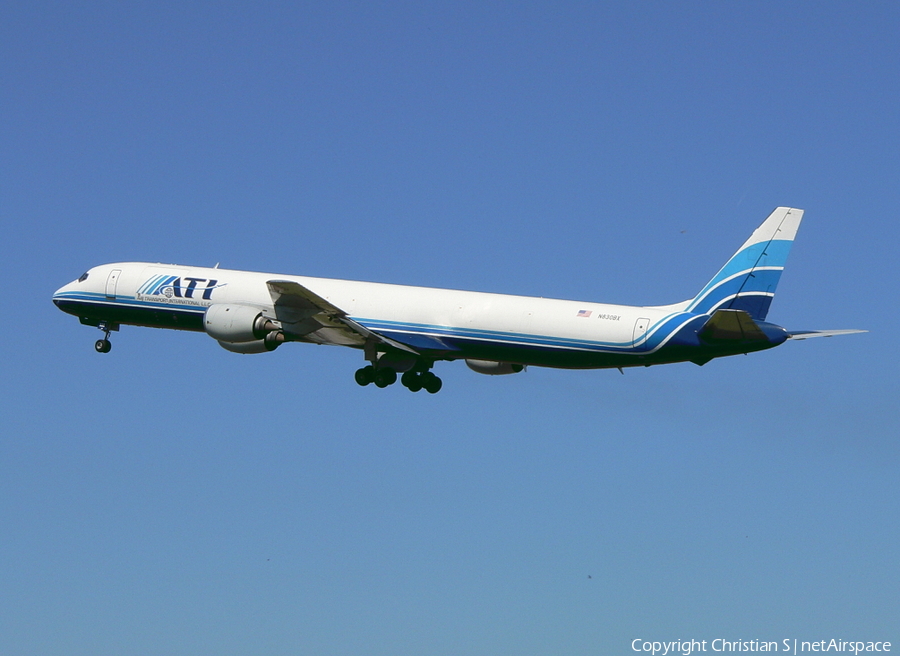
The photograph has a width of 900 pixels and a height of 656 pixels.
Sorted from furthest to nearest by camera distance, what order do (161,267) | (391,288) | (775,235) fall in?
(161,267) → (391,288) → (775,235)

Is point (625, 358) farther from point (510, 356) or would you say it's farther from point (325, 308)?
point (325, 308)

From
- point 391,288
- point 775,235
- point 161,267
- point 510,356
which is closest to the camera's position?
point 775,235

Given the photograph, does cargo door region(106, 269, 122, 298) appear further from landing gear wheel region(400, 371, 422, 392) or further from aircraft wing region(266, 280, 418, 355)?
landing gear wheel region(400, 371, 422, 392)

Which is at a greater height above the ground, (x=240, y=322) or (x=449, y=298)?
(x=449, y=298)

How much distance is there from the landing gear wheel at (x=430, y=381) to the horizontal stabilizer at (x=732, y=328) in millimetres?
12891

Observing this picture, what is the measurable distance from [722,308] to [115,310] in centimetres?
2612

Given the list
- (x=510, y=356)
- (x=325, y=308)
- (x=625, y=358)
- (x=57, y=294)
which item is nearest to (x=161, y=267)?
(x=57, y=294)

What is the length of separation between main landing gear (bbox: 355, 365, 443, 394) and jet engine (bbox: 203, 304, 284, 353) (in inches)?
150

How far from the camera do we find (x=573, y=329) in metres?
45.1

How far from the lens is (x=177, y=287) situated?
5222 cm

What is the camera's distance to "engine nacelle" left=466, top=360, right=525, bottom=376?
51625 millimetres

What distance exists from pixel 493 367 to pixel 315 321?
26.8 ft

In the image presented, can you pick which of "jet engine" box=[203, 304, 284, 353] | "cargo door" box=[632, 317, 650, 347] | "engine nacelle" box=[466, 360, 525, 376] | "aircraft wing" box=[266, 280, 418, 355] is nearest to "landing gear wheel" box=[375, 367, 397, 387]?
"aircraft wing" box=[266, 280, 418, 355]

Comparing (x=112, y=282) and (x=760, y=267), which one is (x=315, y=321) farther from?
(x=760, y=267)
